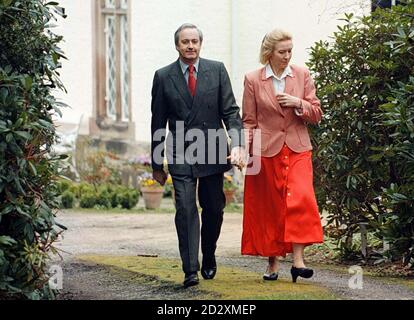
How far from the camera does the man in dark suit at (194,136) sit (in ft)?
30.9


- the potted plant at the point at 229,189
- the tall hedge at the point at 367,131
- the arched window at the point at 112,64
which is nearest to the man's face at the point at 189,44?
the tall hedge at the point at 367,131

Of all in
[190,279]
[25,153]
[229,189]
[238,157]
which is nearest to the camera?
[25,153]

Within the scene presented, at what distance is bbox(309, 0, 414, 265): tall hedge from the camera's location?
33.0 ft

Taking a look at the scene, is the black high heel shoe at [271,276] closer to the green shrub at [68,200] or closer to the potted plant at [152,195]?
the green shrub at [68,200]

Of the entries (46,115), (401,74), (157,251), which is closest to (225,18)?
(157,251)

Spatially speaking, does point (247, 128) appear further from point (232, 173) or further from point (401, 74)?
point (232, 173)

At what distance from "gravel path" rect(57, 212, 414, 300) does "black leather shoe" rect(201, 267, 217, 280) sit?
0.43m

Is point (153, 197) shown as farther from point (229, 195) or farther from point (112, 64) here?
point (112, 64)

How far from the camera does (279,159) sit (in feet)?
31.9

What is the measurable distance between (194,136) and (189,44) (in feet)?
2.21

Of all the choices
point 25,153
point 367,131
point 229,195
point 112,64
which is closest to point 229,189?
point 229,195

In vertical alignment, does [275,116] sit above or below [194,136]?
above

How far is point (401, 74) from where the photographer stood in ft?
34.4

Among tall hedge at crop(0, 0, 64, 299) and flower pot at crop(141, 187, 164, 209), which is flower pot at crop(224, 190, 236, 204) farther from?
tall hedge at crop(0, 0, 64, 299)
